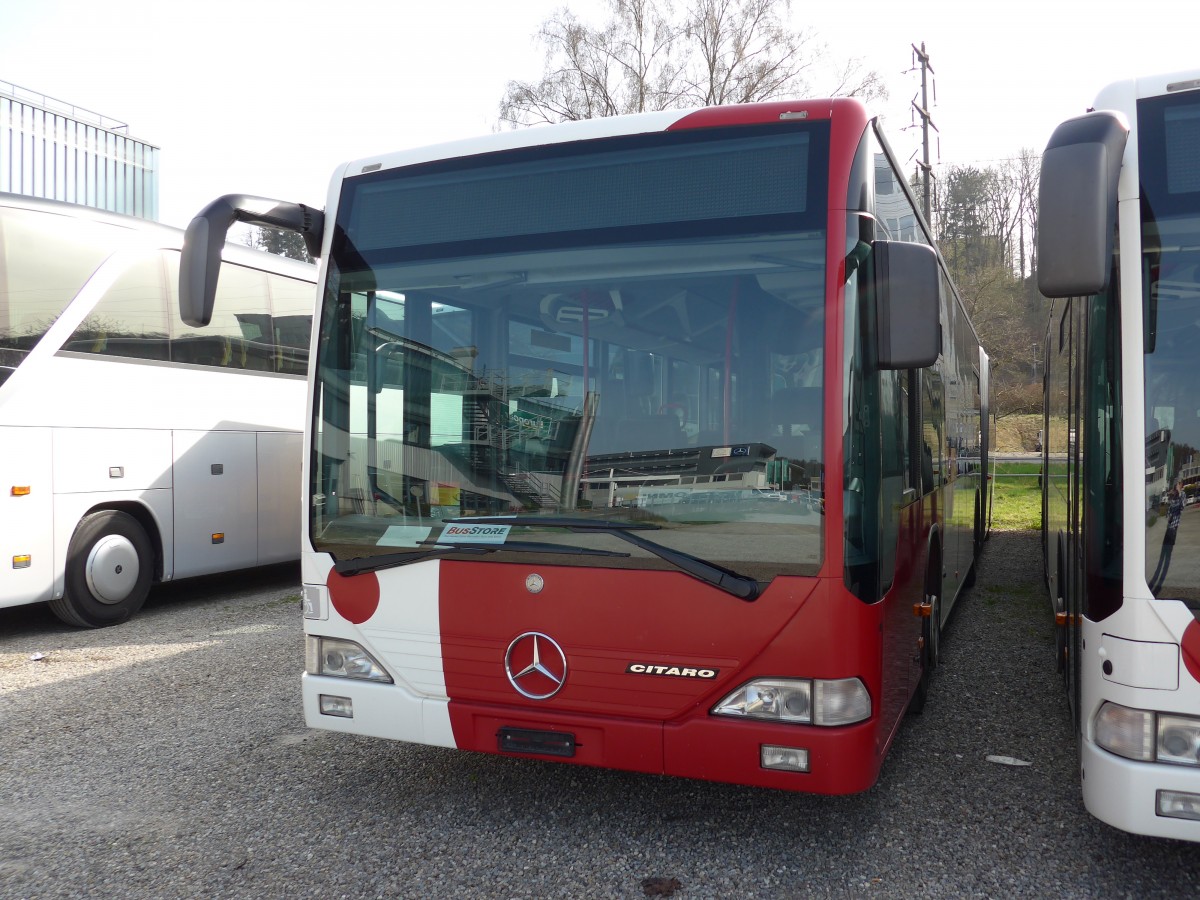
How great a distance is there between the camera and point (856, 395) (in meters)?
3.48

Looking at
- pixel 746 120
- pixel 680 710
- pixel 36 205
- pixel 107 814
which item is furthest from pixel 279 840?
pixel 36 205

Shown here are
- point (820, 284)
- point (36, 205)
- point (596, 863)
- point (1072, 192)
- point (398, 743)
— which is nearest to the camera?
point (1072, 192)

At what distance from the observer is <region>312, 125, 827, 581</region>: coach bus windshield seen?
349cm

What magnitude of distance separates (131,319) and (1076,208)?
8226 mm

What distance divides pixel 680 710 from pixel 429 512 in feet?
4.10

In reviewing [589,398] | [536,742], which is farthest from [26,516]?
[589,398]

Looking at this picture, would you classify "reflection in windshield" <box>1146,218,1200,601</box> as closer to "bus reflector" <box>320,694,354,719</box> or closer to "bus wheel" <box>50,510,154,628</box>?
"bus reflector" <box>320,694,354,719</box>

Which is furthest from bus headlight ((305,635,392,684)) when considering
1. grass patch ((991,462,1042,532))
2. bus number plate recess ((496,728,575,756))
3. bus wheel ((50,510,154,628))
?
grass patch ((991,462,1042,532))

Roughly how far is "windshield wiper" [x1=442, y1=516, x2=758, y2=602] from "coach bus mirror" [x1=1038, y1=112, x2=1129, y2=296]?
137cm

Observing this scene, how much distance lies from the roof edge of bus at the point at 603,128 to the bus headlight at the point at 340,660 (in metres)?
2.02

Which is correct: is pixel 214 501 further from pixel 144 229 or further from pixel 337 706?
pixel 337 706

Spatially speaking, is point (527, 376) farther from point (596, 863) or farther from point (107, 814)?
point (107, 814)

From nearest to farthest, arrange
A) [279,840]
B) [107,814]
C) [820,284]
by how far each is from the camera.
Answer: [820,284] → [279,840] → [107,814]

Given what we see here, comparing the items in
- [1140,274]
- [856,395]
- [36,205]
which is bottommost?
[856,395]
